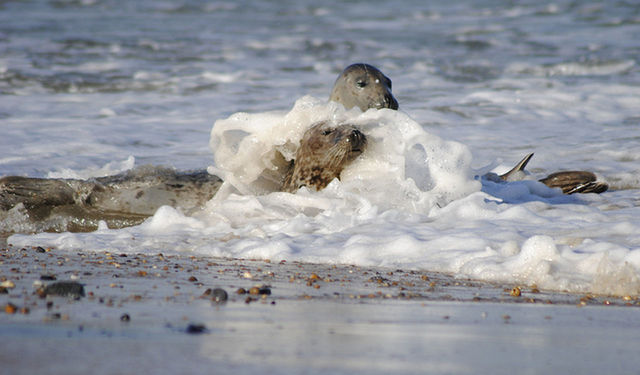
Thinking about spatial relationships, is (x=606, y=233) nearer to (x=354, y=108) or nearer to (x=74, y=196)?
(x=354, y=108)

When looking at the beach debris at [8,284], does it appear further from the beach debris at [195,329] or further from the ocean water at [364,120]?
the ocean water at [364,120]

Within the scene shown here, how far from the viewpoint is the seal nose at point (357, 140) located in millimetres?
5168

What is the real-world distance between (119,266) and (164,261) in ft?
1.07

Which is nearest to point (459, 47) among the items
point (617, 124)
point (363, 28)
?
point (363, 28)

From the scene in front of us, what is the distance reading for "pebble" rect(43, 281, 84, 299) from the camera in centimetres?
250

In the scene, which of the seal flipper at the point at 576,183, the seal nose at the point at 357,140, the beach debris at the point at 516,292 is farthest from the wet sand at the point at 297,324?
the seal flipper at the point at 576,183

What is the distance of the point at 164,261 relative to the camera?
378 centimetres

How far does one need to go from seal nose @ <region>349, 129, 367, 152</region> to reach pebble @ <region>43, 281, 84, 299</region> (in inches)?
113

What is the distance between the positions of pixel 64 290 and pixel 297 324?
809 millimetres

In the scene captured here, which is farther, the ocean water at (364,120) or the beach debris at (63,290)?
the ocean water at (364,120)

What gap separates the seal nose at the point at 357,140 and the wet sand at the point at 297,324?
1766 mm

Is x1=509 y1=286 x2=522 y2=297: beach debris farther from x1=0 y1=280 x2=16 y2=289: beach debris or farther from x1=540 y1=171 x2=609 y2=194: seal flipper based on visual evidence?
x1=540 y1=171 x2=609 y2=194: seal flipper

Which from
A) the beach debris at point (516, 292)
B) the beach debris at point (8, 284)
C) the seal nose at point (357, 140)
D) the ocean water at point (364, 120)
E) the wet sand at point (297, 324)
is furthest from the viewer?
the seal nose at point (357, 140)

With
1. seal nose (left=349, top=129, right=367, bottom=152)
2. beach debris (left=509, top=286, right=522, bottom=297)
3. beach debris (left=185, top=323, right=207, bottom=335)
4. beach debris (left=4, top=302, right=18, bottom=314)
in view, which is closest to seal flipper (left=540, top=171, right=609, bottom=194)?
seal nose (left=349, top=129, right=367, bottom=152)
